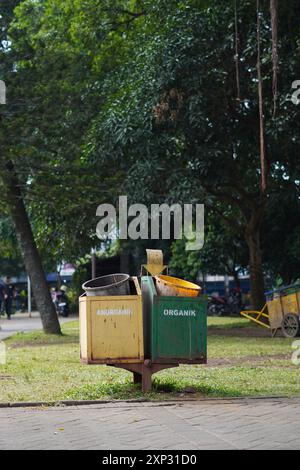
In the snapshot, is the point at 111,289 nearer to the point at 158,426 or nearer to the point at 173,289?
the point at 173,289

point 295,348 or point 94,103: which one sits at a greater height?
point 94,103

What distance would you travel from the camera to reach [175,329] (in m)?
10.0

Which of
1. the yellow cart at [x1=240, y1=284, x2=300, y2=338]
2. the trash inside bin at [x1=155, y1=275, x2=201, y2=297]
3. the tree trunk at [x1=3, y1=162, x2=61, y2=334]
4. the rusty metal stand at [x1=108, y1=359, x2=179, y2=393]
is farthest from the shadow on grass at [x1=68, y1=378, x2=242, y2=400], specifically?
the tree trunk at [x1=3, y1=162, x2=61, y2=334]

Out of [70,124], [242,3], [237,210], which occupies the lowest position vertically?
[237,210]

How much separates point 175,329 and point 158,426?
79.9 inches

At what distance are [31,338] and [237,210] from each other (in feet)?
32.8

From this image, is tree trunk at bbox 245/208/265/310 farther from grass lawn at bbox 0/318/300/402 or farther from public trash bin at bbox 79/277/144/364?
public trash bin at bbox 79/277/144/364

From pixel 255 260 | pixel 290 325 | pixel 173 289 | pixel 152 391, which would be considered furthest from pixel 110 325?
pixel 255 260

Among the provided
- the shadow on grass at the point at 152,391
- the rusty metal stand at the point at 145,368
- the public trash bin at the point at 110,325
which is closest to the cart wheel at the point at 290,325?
the shadow on grass at the point at 152,391

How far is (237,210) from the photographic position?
28.7 metres

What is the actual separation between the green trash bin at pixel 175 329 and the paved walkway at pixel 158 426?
0.63 m

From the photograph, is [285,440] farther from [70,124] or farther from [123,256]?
[123,256]
